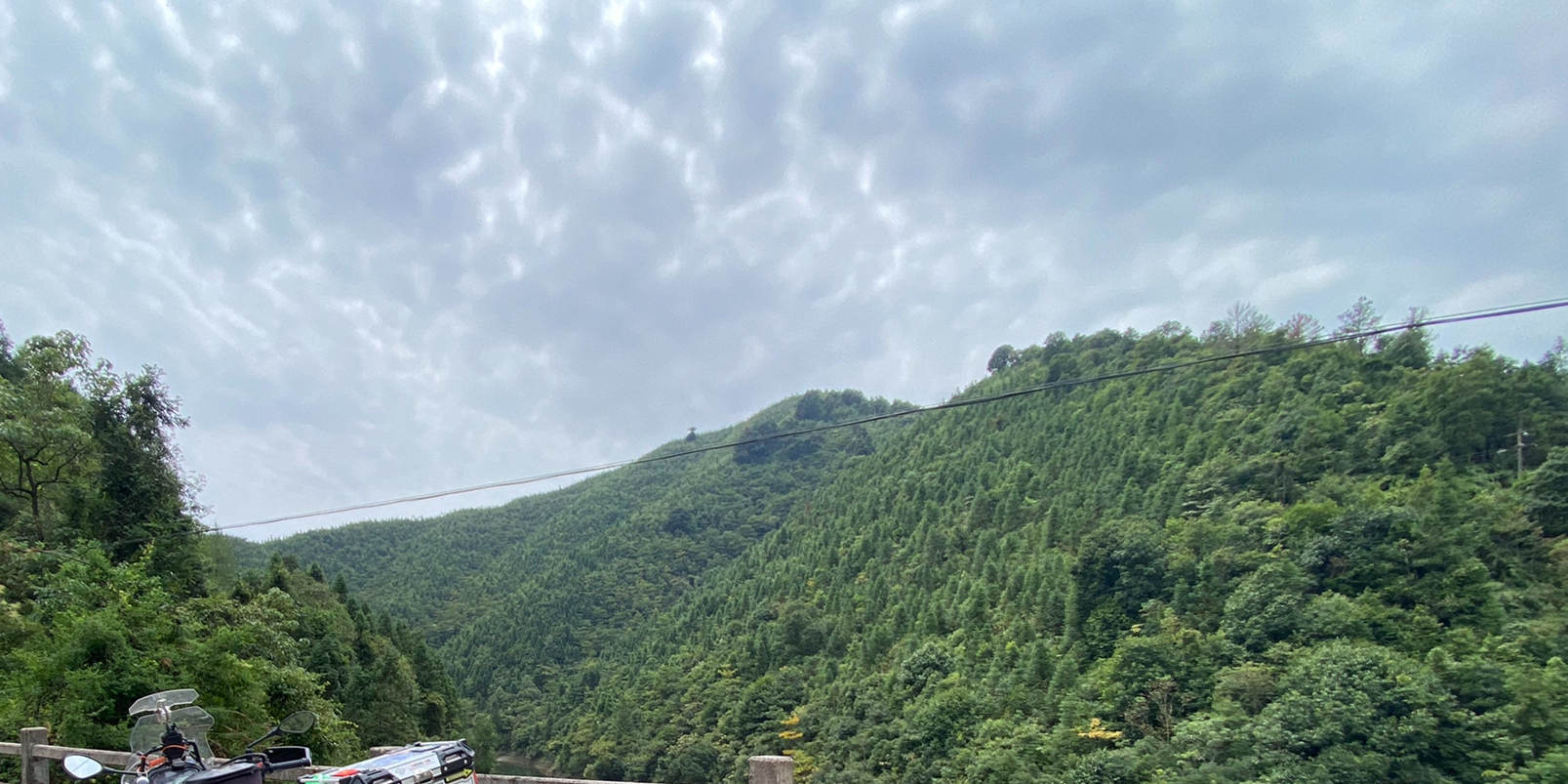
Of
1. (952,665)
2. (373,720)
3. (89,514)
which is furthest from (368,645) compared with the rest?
(952,665)

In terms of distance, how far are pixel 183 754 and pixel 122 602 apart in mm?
7035

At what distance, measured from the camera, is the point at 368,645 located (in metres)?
34.8

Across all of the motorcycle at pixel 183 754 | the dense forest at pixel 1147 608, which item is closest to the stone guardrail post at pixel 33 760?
the motorcycle at pixel 183 754

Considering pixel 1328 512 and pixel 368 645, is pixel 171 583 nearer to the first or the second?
pixel 368 645

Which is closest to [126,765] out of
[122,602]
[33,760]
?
[33,760]

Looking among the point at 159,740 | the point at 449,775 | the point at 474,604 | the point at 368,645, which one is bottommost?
the point at 474,604

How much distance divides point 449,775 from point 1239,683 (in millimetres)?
27776

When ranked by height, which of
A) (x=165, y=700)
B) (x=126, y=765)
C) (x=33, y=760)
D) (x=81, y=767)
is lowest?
(x=33, y=760)

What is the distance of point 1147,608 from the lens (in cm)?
3159

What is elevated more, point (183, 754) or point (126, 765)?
point (183, 754)

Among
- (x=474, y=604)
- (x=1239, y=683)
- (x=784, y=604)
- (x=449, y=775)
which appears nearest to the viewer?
(x=449, y=775)

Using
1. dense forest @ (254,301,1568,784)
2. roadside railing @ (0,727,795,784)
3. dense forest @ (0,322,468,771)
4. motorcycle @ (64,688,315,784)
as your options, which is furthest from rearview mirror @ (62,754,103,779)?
dense forest @ (254,301,1568,784)

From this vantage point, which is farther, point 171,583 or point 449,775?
point 171,583

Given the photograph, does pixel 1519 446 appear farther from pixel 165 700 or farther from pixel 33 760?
pixel 33 760
